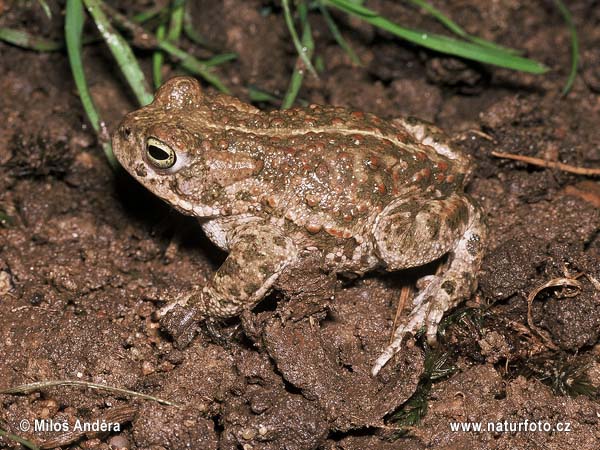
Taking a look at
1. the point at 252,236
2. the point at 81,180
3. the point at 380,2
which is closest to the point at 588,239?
the point at 252,236

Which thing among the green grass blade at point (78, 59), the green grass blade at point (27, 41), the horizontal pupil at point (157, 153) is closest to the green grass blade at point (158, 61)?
the green grass blade at point (78, 59)

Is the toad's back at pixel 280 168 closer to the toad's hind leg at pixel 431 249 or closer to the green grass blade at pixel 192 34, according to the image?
the toad's hind leg at pixel 431 249

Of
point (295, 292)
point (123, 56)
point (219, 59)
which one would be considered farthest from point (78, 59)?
point (295, 292)

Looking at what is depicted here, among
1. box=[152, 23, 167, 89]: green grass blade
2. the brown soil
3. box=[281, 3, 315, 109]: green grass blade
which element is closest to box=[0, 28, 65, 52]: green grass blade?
the brown soil

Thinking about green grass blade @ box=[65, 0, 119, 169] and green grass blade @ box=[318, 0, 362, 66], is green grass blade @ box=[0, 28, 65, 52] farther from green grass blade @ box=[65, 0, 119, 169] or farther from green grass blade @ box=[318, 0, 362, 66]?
green grass blade @ box=[318, 0, 362, 66]

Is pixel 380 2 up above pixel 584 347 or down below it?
above

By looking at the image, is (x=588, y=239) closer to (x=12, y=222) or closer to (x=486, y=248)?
(x=486, y=248)

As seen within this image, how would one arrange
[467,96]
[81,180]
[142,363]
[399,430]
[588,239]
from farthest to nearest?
[467,96] → [81,180] → [588,239] → [142,363] → [399,430]
